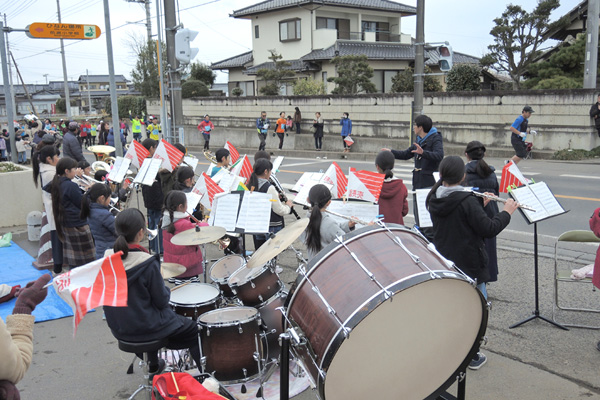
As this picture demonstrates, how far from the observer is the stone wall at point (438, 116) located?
18.3 meters

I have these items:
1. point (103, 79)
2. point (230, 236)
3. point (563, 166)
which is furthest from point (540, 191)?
point (103, 79)

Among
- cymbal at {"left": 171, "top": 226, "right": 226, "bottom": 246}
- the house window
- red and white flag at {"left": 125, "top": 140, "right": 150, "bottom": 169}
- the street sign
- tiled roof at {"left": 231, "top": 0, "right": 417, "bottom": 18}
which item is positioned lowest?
cymbal at {"left": 171, "top": 226, "right": 226, "bottom": 246}

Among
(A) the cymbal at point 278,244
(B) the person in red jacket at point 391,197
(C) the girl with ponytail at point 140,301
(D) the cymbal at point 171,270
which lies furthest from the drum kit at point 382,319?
(B) the person in red jacket at point 391,197

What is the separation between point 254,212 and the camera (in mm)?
5258

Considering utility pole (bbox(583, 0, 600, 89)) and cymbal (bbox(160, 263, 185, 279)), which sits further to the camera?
utility pole (bbox(583, 0, 600, 89))

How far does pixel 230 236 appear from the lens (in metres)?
7.50

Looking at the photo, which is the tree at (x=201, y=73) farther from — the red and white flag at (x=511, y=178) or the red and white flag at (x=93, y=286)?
the red and white flag at (x=93, y=286)

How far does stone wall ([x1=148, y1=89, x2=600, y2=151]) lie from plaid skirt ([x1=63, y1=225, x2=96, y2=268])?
17000 millimetres

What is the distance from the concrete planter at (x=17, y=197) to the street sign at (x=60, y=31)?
4974 mm

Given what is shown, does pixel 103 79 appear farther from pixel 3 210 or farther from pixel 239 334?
pixel 239 334

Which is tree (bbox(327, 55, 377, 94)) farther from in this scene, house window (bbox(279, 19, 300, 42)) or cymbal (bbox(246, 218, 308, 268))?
cymbal (bbox(246, 218, 308, 268))

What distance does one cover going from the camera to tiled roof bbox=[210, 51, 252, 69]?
4056 centimetres

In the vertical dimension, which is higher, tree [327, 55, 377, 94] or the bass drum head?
tree [327, 55, 377, 94]

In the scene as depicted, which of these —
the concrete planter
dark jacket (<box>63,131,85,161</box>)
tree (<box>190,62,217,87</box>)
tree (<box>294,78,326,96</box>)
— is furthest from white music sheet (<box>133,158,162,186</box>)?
tree (<box>190,62,217,87</box>)
